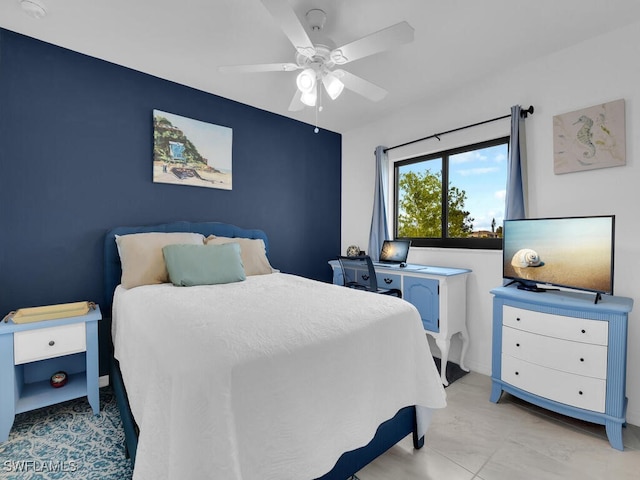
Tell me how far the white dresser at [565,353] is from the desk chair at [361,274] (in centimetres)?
91

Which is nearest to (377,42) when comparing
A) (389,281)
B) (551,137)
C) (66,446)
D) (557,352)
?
(551,137)

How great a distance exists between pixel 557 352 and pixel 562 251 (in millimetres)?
649

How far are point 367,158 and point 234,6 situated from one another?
233 centimetres

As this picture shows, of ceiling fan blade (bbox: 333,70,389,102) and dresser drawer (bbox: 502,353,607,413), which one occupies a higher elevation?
ceiling fan blade (bbox: 333,70,389,102)

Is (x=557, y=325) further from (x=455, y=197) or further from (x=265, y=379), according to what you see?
(x=265, y=379)

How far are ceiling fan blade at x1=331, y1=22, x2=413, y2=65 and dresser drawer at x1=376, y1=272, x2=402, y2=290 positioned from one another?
1.89m

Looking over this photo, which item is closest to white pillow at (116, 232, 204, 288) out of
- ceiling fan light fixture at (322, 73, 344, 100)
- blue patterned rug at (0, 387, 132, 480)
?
blue patterned rug at (0, 387, 132, 480)

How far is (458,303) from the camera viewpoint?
2.73m

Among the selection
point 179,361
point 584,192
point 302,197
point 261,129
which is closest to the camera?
point 179,361

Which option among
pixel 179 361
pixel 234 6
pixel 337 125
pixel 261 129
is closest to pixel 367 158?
pixel 337 125

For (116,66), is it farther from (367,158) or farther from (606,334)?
(606,334)

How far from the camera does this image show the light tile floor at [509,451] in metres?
1.56

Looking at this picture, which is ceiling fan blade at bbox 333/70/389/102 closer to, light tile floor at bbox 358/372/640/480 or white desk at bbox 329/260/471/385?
white desk at bbox 329/260/471/385

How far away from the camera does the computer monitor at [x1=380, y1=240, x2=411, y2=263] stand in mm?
3176
